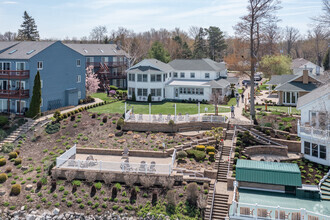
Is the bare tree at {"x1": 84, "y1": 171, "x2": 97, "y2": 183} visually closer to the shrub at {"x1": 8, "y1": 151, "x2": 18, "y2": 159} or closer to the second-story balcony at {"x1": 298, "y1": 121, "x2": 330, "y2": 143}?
the shrub at {"x1": 8, "y1": 151, "x2": 18, "y2": 159}

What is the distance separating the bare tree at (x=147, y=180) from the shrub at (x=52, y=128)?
554 inches

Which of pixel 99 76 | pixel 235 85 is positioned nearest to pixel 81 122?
pixel 99 76

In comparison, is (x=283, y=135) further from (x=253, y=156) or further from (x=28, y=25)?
(x=28, y=25)

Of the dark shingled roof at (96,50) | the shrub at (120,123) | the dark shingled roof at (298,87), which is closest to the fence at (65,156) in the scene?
the shrub at (120,123)

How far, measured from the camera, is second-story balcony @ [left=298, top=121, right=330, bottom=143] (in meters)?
26.3

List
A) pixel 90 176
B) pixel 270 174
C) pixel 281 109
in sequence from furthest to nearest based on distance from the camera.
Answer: pixel 281 109
pixel 90 176
pixel 270 174

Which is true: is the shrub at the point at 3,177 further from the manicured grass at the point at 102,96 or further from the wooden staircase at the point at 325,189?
the manicured grass at the point at 102,96

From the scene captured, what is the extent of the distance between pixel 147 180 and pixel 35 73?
22.1 meters

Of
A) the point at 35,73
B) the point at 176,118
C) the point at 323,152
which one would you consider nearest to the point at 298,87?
the point at 176,118

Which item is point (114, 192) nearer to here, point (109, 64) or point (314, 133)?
point (314, 133)

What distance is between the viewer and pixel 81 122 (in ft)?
121

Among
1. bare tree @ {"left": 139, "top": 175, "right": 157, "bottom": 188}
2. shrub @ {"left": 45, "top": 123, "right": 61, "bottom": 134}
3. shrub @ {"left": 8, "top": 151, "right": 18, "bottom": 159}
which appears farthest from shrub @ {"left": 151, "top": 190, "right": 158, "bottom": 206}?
shrub @ {"left": 45, "top": 123, "right": 61, "bottom": 134}

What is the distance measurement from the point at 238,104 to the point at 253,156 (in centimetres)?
1668

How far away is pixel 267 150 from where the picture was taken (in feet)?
97.3
